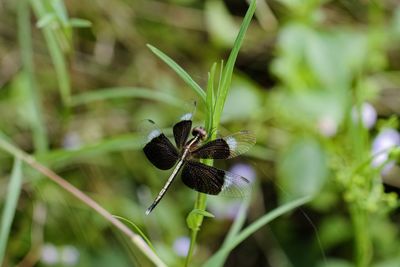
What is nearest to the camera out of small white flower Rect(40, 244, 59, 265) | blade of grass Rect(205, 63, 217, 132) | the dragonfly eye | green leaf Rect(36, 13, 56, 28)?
blade of grass Rect(205, 63, 217, 132)

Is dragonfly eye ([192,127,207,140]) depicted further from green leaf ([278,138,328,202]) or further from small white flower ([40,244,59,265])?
small white flower ([40,244,59,265])

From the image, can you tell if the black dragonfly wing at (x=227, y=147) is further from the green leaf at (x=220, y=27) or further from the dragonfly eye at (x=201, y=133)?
the green leaf at (x=220, y=27)

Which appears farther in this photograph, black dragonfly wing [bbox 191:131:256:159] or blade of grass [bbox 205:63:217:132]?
black dragonfly wing [bbox 191:131:256:159]

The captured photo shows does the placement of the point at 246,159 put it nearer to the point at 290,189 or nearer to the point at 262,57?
the point at 290,189

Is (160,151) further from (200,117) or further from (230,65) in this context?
(200,117)

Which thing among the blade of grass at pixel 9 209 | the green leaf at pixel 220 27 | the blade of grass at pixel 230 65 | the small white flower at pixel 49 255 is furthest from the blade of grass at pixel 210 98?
the green leaf at pixel 220 27

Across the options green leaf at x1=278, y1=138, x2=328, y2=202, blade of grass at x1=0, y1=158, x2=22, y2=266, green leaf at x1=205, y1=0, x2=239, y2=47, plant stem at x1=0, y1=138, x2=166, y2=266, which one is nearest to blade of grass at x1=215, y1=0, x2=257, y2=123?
plant stem at x1=0, y1=138, x2=166, y2=266

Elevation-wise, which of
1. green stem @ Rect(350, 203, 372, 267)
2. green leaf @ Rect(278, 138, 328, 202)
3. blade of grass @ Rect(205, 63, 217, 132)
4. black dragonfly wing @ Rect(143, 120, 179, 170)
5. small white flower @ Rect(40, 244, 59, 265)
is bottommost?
small white flower @ Rect(40, 244, 59, 265)
